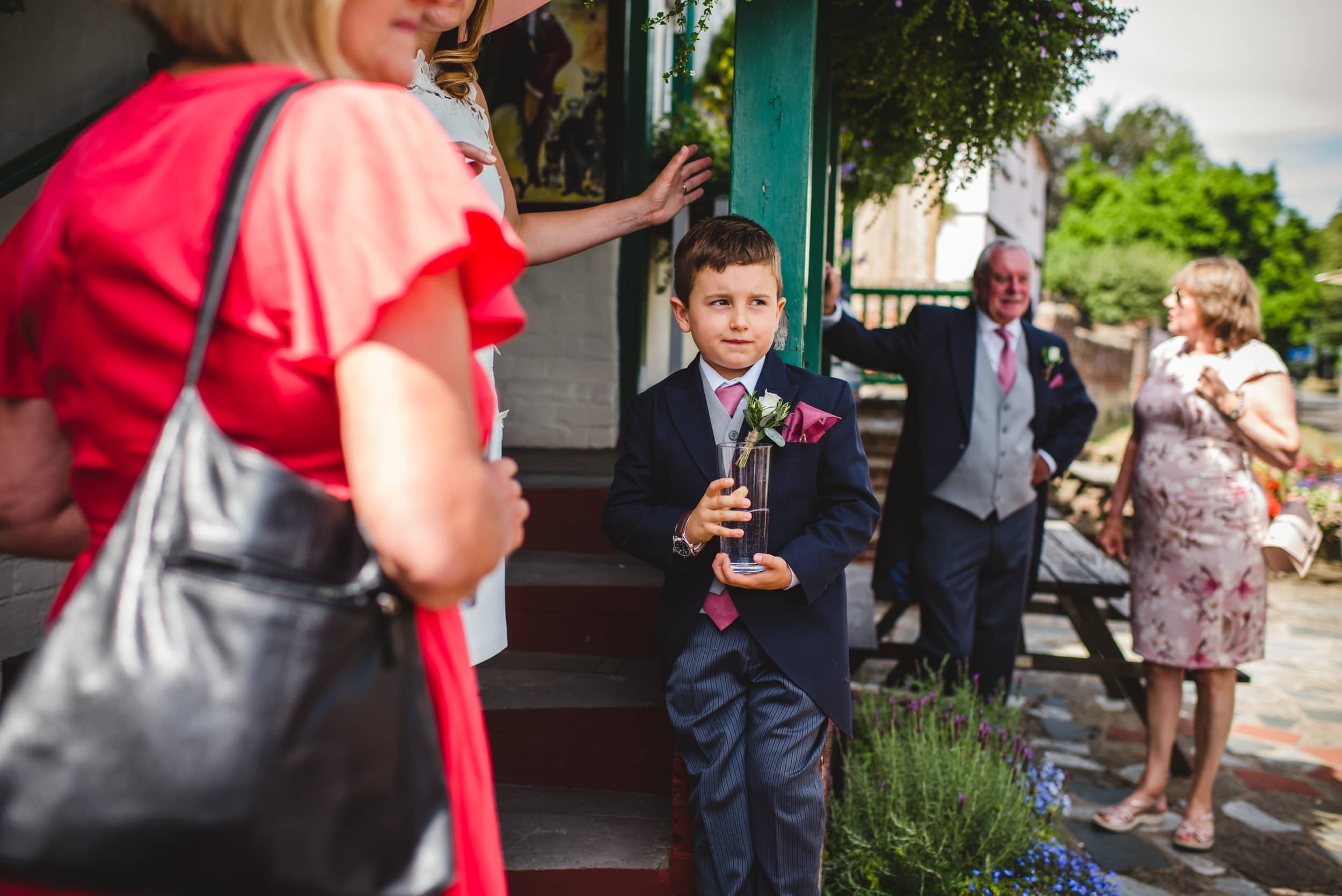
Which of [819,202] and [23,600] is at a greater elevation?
[819,202]

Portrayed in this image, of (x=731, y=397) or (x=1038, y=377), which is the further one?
(x=1038, y=377)

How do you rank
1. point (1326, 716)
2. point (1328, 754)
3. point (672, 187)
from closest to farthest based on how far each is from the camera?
point (672, 187) < point (1328, 754) < point (1326, 716)

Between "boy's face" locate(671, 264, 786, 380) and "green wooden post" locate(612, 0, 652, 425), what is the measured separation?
8.85 ft

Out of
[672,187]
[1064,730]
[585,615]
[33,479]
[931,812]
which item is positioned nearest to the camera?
[33,479]

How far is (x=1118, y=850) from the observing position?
3588mm

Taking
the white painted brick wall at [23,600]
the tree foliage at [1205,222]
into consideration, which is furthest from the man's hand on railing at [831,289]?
the tree foliage at [1205,222]

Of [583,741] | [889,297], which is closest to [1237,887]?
[583,741]

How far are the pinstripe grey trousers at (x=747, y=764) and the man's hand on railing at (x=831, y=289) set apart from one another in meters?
1.97

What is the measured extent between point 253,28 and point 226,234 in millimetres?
243

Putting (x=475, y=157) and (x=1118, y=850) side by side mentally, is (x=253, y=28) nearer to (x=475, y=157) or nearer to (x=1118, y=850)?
(x=475, y=157)

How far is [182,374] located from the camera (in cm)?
88

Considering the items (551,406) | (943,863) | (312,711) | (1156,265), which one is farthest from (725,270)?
(1156,265)

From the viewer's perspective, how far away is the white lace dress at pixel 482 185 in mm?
1851

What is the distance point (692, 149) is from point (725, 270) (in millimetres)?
349
